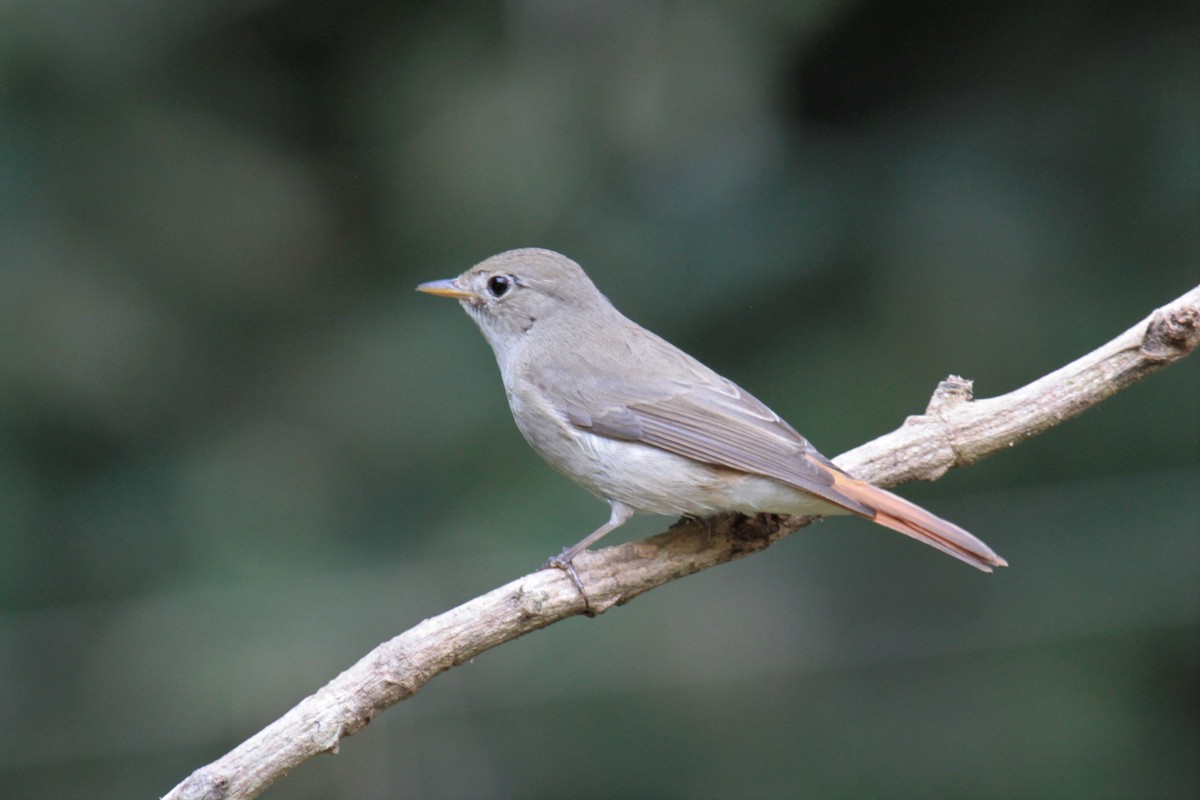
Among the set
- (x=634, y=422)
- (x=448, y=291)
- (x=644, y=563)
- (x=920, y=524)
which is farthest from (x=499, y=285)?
(x=920, y=524)

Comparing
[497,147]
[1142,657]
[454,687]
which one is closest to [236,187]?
[497,147]

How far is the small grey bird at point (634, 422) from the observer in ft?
11.6

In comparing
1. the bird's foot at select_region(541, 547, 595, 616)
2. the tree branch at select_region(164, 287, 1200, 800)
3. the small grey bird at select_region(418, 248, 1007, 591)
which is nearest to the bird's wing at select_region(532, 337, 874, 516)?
the small grey bird at select_region(418, 248, 1007, 591)

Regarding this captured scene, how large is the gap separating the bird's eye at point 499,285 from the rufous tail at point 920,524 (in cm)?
162

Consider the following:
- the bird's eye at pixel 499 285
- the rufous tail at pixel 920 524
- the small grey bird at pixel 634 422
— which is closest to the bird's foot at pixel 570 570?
the small grey bird at pixel 634 422

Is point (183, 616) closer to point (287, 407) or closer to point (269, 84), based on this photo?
point (287, 407)

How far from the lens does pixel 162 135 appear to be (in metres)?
6.36

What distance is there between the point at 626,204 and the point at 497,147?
66 cm

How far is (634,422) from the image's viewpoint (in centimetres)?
396

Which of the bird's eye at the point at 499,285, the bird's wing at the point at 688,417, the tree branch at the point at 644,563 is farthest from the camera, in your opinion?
the bird's eye at the point at 499,285

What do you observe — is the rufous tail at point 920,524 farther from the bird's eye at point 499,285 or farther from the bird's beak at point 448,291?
the bird's beak at point 448,291

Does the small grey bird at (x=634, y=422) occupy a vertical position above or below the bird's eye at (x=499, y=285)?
below

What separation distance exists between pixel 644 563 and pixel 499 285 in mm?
1480

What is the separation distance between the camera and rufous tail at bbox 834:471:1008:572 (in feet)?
11.3
